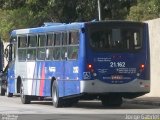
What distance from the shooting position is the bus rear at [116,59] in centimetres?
2344

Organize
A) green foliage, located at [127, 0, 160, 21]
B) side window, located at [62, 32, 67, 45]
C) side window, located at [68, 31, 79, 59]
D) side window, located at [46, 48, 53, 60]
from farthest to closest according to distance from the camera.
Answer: green foliage, located at [127, 0, 160, 21] < side window, located at [46, 48, 53, 60] < side window, located at [62, 32, 67, 45] < side window, located at [68, 31, 79, 59]

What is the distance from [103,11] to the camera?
4231 centimetres

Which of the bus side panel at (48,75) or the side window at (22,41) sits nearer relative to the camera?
the bus side panel at (48,75)

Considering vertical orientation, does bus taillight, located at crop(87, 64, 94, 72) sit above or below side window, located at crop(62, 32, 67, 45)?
below

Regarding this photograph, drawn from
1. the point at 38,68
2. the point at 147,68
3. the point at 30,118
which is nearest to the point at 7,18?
the point at 38,68

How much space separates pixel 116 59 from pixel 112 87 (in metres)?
1.02

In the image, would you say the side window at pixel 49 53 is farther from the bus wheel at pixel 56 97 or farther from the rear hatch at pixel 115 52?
the rear hatch at pixel 115 52

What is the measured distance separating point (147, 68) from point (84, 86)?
2561 mm

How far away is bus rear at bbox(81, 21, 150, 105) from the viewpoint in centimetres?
2344

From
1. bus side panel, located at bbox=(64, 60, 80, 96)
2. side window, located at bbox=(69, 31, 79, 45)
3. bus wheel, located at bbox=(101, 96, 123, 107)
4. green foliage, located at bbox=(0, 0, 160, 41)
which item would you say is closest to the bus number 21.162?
bus side panel, located at bbox=(64, 60, 80, 96)

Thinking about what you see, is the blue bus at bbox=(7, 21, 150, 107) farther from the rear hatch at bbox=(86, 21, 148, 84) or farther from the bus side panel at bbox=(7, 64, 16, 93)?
the bus side panel at bbox=(7, 64, 16, 93)

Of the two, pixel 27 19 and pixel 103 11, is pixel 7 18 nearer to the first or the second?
pixel 27 19

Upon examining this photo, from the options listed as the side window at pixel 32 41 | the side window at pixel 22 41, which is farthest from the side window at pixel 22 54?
the side window at pixel 32 41

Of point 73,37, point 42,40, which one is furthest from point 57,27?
point 42,40
